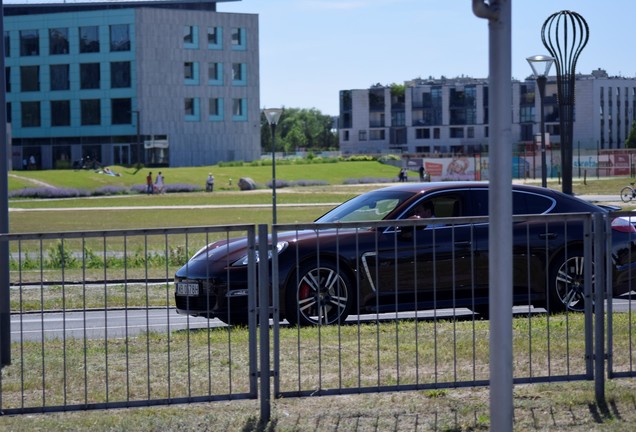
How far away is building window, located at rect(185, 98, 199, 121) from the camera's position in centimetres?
10144

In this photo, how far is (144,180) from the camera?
81625 mm

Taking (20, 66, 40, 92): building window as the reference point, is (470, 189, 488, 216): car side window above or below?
below

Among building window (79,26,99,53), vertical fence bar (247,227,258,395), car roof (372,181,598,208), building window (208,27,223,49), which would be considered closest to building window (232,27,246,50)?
building window (208,27,223,49)

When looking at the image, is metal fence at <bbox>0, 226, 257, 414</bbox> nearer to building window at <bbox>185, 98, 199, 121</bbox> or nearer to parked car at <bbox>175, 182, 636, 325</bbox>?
parked car at <bbox>175, 182, 636, 325</bbox>

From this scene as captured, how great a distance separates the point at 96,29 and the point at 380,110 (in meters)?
53.3

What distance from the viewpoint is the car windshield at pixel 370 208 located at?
12211 mm

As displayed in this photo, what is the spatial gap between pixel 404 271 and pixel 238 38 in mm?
96577

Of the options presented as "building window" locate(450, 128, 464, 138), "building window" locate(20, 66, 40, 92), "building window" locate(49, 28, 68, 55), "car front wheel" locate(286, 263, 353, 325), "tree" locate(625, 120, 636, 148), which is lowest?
"car front wheel" locate(286, 263, 353, 325)

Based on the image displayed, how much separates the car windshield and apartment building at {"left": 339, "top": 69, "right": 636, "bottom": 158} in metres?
99.3

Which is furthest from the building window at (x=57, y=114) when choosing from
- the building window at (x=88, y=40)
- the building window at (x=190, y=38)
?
the building window at (x=190, y=38)

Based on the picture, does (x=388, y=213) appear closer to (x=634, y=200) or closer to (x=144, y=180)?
(x=634, y=200)

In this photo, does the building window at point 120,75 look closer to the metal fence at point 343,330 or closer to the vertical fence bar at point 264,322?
the metal fence at point 343,330

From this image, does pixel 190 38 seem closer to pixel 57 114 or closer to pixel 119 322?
pixel 57 114

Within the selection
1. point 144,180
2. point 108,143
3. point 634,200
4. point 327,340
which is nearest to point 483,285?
point 327,340
